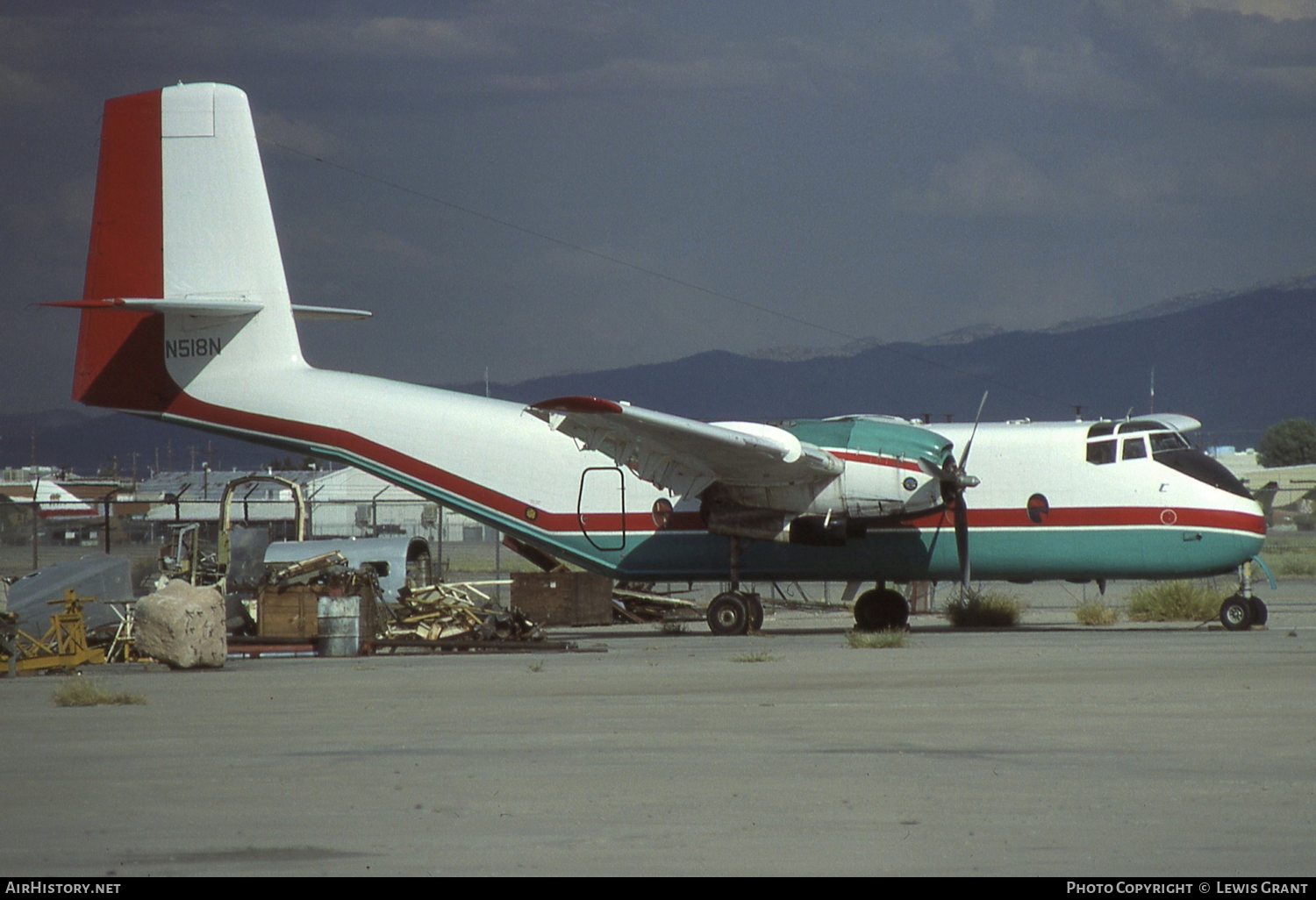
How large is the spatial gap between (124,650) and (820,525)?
32.2 feet

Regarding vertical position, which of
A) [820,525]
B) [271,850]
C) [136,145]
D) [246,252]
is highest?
[136,145]

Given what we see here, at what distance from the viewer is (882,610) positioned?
23.0 metres

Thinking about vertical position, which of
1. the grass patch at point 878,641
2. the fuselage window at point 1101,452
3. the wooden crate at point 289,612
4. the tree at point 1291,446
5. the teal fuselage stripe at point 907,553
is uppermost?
the tree at point 1291,446

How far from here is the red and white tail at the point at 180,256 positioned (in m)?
23.5

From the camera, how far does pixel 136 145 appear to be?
2369 cm

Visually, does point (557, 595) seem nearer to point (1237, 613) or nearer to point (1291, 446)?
point (1237, 613)

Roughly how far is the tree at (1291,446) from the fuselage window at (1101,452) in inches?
4134

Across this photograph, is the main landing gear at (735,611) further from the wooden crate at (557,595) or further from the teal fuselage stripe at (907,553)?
the wooden crate at (557,595)

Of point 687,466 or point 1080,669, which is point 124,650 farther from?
point 1080,669

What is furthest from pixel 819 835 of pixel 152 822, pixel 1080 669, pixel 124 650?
pixel 124 650

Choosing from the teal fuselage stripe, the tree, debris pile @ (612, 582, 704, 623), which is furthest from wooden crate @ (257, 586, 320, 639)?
the tree

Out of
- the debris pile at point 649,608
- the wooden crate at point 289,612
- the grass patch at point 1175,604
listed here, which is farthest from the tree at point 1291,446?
the wooden crate at point 289,612

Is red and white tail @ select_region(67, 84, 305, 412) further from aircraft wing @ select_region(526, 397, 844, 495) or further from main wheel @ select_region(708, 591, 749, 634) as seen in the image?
main wheel @ select_region(708, 591, 749, 634)

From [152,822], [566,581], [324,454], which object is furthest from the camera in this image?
[566,581]
